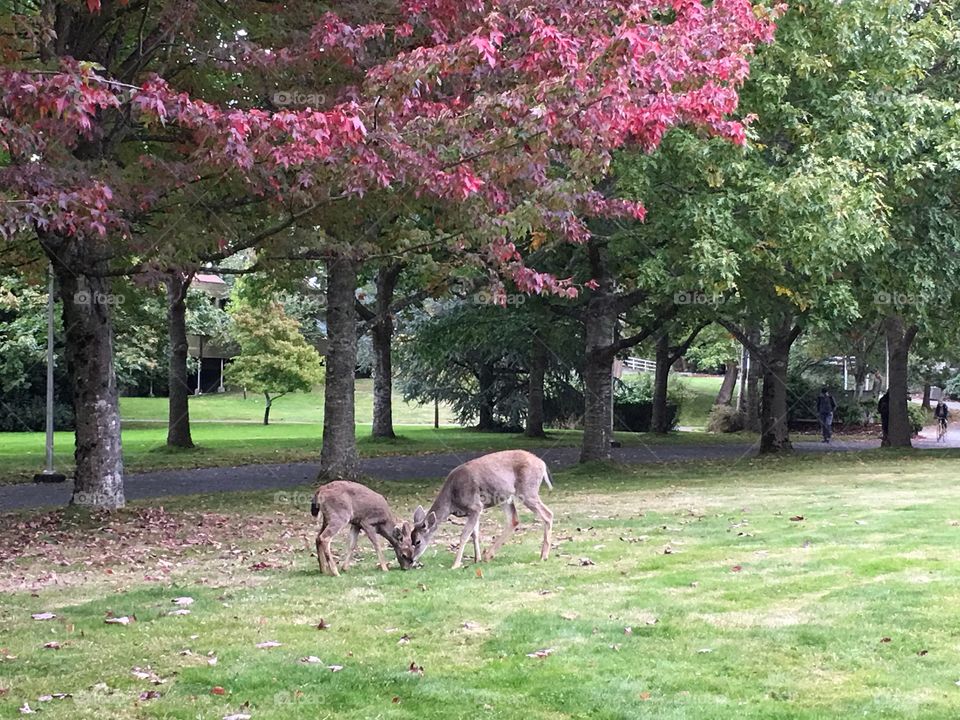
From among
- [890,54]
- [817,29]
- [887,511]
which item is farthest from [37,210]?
[890,54]

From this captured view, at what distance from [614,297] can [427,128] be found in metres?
11.5

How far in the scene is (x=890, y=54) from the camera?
18.8 m

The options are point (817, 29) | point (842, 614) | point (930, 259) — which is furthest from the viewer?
point (930, 259)

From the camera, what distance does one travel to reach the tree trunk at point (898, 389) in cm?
3033

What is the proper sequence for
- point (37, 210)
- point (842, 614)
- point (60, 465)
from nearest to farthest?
point (842, 614), point (37, 210), point (60, 465)

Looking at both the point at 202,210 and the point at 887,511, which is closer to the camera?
the point at 202,210

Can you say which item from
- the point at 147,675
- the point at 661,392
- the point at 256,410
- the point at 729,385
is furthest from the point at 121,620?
the point at 256,410

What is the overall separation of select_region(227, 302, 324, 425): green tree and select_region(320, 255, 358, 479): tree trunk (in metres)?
23.0

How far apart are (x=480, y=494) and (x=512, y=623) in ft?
9.05

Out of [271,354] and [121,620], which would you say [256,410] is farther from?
[121,620]

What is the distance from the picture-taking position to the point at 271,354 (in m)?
42.0

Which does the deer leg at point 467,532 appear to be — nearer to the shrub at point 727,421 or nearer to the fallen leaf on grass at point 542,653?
the fallen leaf on grass at point 542,653

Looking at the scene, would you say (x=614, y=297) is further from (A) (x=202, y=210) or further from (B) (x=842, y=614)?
(B) (x=842, y=614)

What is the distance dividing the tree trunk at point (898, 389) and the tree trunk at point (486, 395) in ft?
50.0
